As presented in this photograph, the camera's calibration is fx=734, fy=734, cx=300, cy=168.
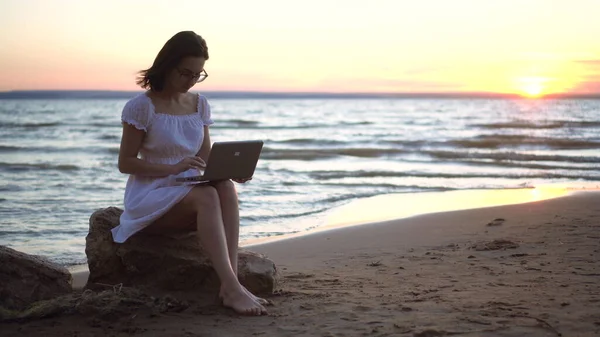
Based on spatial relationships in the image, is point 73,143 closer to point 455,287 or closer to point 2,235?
point 2,235

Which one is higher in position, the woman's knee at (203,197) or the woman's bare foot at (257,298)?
the woman's knee at (203,197)

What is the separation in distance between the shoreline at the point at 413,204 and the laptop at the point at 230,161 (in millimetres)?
3172

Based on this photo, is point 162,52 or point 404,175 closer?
point 162,52

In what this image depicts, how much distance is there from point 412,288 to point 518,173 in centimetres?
1189

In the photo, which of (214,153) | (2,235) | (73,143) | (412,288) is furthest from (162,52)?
(73,143)

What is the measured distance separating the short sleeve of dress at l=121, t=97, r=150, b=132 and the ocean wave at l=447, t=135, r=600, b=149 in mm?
21351

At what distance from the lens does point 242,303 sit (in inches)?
181

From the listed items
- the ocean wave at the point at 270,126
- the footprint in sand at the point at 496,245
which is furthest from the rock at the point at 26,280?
the ocean wave at the point at 270,126

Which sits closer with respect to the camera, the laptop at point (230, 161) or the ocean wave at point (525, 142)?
the laptop at point (230, 161)

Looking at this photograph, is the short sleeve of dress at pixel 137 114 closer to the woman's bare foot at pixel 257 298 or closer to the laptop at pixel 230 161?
the laptop at pixel 230 161

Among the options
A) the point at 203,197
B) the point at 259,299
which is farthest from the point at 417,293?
the point at 203,197

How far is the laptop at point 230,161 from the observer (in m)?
4.58

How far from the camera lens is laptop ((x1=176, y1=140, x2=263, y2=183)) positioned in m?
4.58

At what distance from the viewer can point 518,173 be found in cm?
1630
